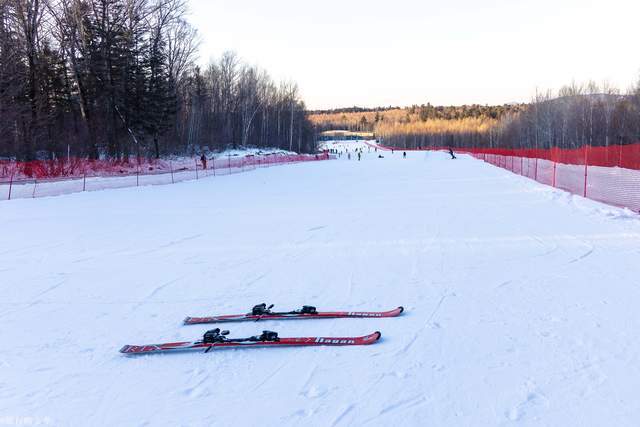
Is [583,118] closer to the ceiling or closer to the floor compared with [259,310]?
closer to the ceiling

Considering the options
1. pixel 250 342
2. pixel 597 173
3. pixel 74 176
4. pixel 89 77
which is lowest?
pixel 250 342

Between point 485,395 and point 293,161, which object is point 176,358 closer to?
point 485,395

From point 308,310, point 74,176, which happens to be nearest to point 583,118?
point 74,176

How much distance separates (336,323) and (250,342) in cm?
94

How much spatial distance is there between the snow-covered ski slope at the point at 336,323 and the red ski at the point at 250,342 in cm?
8

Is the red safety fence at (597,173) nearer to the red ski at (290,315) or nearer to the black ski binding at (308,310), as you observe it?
the red ski at (290,315)

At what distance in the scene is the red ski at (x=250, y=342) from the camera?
13.3ft

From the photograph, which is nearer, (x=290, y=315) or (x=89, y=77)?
(x=290, y=315)

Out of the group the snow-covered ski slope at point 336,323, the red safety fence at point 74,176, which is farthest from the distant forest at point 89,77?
the snow-covered ski slope at point 336,323

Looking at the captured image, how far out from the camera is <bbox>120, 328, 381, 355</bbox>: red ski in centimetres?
407

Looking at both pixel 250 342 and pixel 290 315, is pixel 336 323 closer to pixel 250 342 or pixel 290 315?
pixel 290 315

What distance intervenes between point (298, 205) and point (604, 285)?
413 inches

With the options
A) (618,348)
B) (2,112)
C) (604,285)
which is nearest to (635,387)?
(618,348)

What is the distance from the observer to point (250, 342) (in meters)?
4.16
